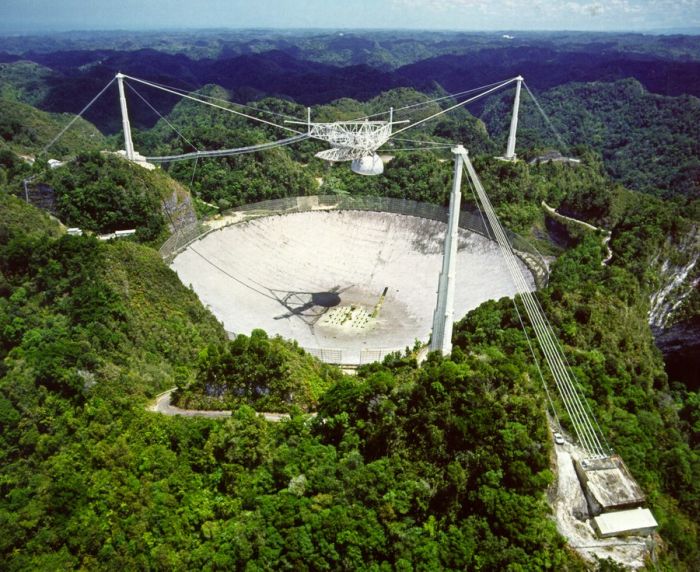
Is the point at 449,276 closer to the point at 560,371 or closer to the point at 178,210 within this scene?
the point at 560,371

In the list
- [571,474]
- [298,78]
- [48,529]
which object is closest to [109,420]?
[48,529]

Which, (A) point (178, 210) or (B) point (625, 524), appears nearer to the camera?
(B) point (625, 524)

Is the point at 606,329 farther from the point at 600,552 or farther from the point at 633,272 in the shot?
the point at 600,552

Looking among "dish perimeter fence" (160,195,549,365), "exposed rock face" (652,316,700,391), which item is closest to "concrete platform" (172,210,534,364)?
"dish perimeter fence" (160,195,549,365)

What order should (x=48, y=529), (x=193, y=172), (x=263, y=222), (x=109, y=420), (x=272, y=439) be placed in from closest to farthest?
(x=48, y=529)
(x=272, y=439)
(x=109, y=420)
(x=263, y=222)
(x=193, y=172)

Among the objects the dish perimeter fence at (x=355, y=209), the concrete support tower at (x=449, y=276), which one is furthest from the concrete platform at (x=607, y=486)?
the dish perimeter fence at (x=355, y=209)

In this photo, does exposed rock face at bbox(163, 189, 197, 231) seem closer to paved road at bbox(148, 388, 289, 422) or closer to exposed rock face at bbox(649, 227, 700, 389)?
paved road at bbox(148, 388, 289, 422)

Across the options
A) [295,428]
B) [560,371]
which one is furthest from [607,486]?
[295,428]
